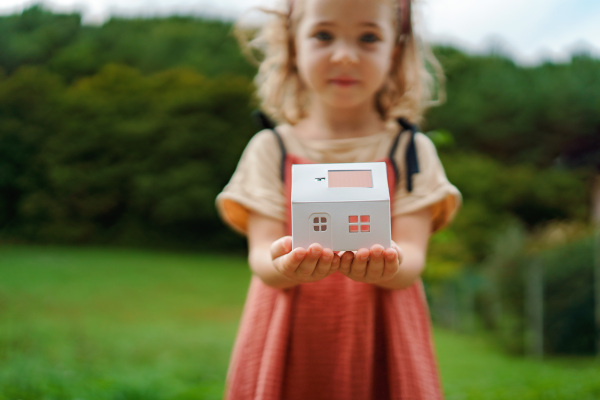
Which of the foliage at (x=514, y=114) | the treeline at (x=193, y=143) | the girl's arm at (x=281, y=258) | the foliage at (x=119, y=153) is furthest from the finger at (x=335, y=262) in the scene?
the foliage at (x=514, y=114)

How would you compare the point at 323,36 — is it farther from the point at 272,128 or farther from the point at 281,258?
the point at 281,258

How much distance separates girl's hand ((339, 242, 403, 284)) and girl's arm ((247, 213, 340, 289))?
23 mm

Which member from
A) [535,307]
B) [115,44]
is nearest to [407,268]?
[535,307]

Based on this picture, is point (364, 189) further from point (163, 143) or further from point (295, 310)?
point (163, 143)

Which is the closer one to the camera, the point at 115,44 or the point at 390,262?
the point at 390,262

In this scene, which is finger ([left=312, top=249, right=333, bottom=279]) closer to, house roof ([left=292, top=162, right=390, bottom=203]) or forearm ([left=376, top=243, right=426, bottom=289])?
house roof ([left=292, top=162, right=390, bottom=203])

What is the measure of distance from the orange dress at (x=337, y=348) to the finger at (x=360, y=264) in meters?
0.28

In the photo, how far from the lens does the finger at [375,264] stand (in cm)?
100

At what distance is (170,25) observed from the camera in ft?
36.1

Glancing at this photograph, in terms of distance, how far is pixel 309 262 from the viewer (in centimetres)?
101

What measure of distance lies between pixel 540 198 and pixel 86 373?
43.4 feet

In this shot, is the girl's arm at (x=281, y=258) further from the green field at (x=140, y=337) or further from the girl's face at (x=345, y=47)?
the green field at (x=140, y=337)

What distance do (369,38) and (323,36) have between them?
0.11 m

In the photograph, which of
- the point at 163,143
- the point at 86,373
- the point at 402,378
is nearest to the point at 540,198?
the point at 163,143
